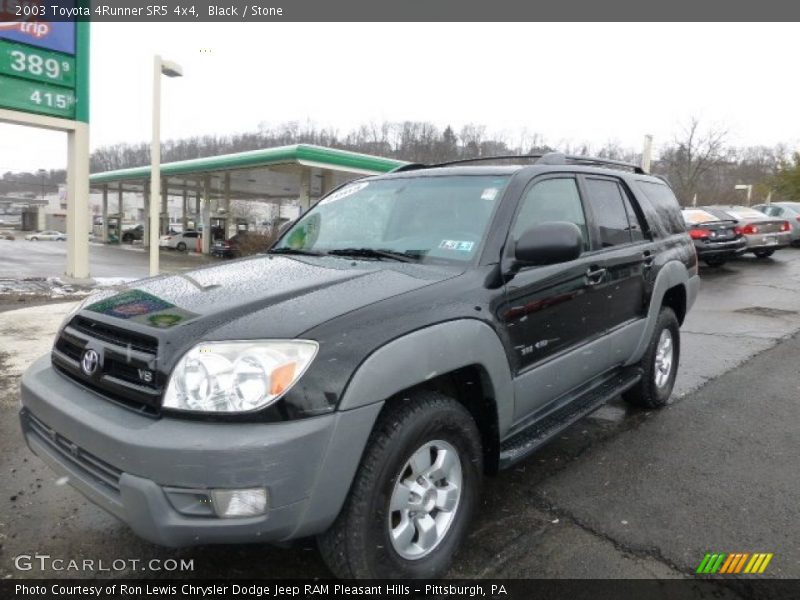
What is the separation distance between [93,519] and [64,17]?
493 inches

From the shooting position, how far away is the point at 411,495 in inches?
96.2

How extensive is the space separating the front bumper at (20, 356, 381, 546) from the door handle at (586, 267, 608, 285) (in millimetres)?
1911

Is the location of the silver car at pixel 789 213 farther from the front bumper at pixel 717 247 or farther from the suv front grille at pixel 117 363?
the suv front grille at pixel 117 363

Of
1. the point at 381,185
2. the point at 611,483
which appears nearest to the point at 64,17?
the point at 381,185

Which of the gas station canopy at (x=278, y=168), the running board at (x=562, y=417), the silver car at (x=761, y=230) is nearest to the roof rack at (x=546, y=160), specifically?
the running board at (x=562, y=417)

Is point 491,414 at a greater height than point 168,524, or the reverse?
point 491,414

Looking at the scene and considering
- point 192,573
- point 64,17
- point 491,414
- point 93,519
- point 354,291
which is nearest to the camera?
point 354,291

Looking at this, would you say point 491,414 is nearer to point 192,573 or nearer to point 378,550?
point 378,550

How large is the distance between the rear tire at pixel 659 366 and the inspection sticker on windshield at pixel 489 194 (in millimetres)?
2109

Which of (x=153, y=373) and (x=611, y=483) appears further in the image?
(x=611, y=483)

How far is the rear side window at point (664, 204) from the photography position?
478cm

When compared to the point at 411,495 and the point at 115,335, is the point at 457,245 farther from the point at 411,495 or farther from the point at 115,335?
the point at 115,335

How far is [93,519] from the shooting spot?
309 cm

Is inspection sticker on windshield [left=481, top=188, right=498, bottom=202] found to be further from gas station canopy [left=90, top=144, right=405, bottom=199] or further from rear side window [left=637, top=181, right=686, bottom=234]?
gas station canopy [left=90, top=144, right=405, bottom=199]
